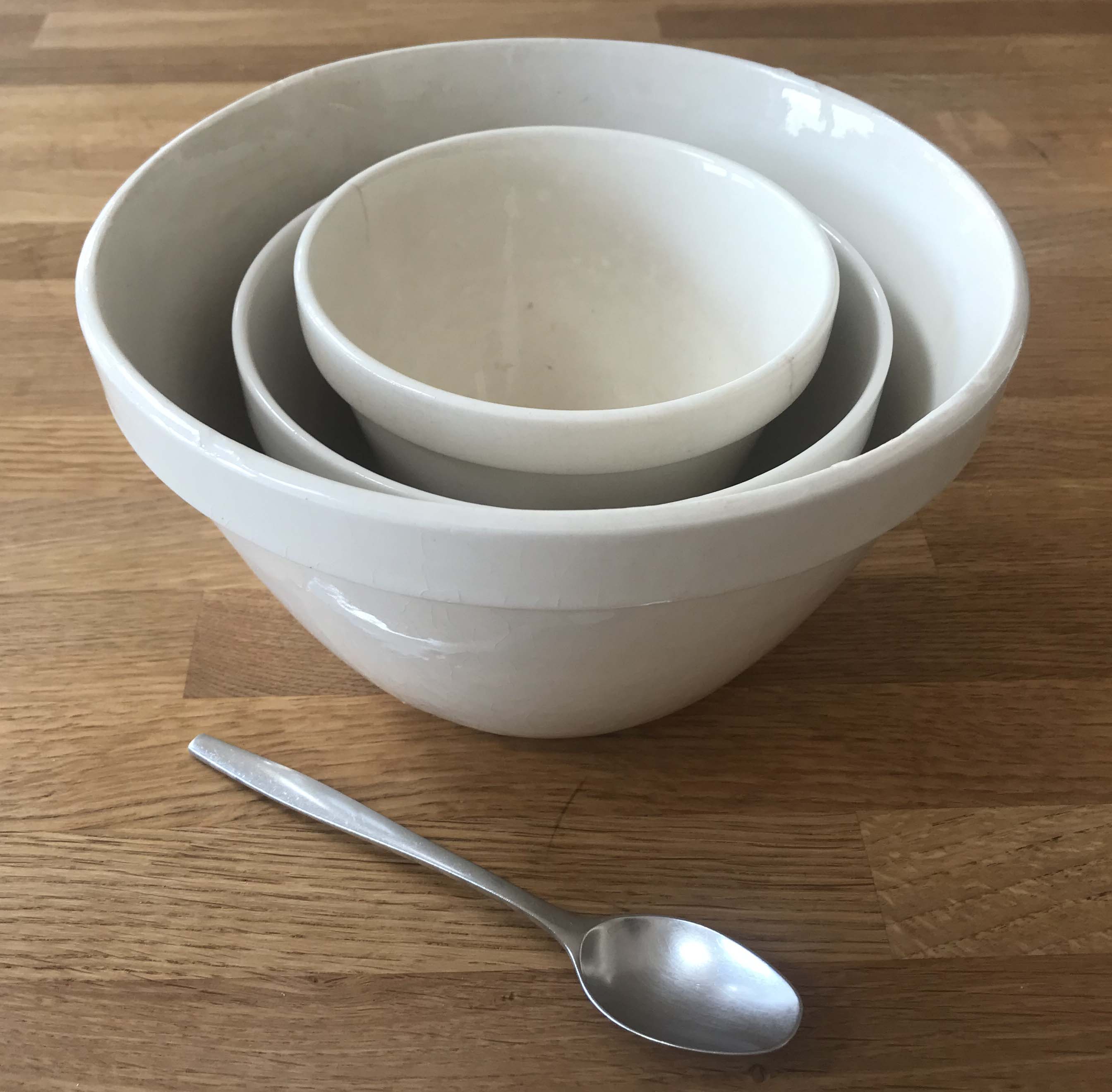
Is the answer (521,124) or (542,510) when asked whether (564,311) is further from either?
(542,510)

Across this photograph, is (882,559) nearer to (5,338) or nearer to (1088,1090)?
(1088,1090)

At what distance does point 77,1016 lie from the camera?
348 mm

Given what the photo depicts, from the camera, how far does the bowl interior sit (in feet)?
1.45

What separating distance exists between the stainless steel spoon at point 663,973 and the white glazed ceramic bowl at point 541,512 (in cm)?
6

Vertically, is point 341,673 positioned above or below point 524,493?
below

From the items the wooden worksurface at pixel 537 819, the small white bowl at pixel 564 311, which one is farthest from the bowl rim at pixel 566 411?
the wooden worksurface at pixel 537 819

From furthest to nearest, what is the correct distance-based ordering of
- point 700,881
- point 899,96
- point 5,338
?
point 899,96, point 5,338, point 700,881

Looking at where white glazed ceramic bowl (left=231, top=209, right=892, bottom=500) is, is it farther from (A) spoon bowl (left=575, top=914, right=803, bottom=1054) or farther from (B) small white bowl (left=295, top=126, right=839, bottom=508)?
(A) spoon bowl (left=575, top=914, right=803, bottom=1054)

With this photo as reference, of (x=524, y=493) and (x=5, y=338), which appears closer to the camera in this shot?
(x=524, y=493)

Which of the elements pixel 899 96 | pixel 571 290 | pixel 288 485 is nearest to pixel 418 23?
pixel 899 96

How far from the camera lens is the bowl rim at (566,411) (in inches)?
13.0

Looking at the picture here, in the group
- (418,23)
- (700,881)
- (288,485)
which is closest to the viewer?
(288,485)

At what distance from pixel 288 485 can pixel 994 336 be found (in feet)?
0.81

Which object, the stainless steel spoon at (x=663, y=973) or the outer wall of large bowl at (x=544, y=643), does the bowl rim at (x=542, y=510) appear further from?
the stainless steel spoon at (x=663, y=973)
